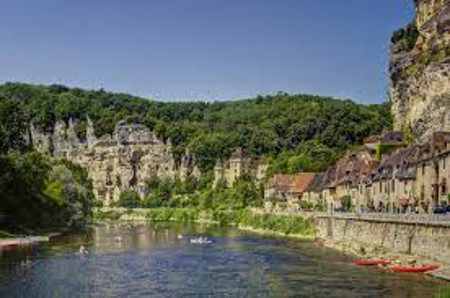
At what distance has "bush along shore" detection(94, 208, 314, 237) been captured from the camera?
9419 centimetres

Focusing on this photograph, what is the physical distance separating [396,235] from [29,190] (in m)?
54.3

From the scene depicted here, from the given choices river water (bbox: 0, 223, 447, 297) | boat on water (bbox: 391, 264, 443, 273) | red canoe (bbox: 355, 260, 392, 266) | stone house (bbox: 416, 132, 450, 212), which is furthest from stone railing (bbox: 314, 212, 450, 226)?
river water (bbox: 0, 223, 447, 297)

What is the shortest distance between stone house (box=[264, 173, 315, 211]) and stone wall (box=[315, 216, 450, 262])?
32.6 m

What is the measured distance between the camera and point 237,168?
172375 millimetres

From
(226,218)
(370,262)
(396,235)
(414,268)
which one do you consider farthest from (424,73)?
(226,218)

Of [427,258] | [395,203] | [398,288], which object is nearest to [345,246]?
[395,203]

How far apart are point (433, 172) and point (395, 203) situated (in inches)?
405

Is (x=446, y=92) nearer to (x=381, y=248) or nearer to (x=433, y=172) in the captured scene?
(x=433, y=172)

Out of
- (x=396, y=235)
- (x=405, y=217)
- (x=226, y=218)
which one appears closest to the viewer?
(x=405, y=217)

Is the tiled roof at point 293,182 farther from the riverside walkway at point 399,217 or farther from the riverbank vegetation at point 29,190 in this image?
the riverbank vegetation at point 29,190

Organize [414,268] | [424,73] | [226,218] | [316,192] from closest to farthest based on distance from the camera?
[414,268] < [424,73] < [316,192] < [226,218]

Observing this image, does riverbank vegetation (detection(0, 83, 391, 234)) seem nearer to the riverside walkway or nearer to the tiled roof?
the tiled roof

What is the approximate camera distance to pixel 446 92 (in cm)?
8394

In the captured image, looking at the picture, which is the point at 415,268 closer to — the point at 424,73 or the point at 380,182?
the point at 380,182
